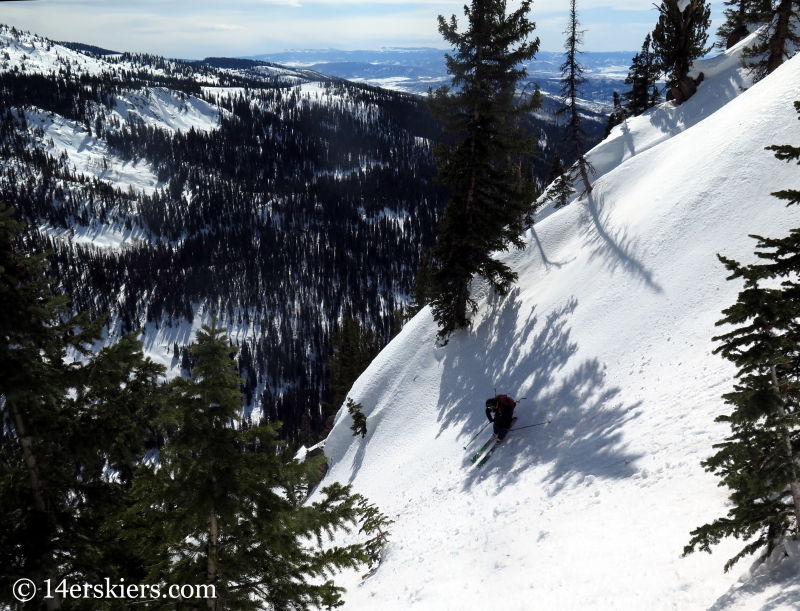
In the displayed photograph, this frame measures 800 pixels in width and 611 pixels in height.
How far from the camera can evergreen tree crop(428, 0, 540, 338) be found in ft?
65.6

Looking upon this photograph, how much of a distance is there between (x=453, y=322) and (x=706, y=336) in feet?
41.4

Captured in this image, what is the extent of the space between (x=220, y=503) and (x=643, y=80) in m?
54.2

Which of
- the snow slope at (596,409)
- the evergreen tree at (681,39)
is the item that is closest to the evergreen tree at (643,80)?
the evergreen tree at (681,39)

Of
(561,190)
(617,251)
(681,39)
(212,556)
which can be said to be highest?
(681,39)

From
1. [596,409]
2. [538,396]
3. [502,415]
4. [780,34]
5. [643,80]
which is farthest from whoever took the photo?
[643,80]

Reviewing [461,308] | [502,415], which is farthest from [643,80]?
[502,415]

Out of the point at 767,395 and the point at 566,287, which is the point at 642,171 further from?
the point at 767,395

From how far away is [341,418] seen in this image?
98.4ft

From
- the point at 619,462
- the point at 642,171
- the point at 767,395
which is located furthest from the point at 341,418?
the point at 767,395

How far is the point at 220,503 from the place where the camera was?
602 cm

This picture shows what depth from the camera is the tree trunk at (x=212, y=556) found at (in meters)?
6.13

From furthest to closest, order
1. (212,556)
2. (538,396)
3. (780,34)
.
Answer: (780,34) → (538,396) → (212,556)

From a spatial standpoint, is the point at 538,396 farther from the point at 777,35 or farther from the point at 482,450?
the point at 777,35

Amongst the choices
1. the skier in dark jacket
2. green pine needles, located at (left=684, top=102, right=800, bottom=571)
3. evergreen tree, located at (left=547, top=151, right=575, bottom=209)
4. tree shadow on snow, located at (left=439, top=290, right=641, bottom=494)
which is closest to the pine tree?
evergreen tree, located at (left=547, top=151, right=575, bottom=209)
